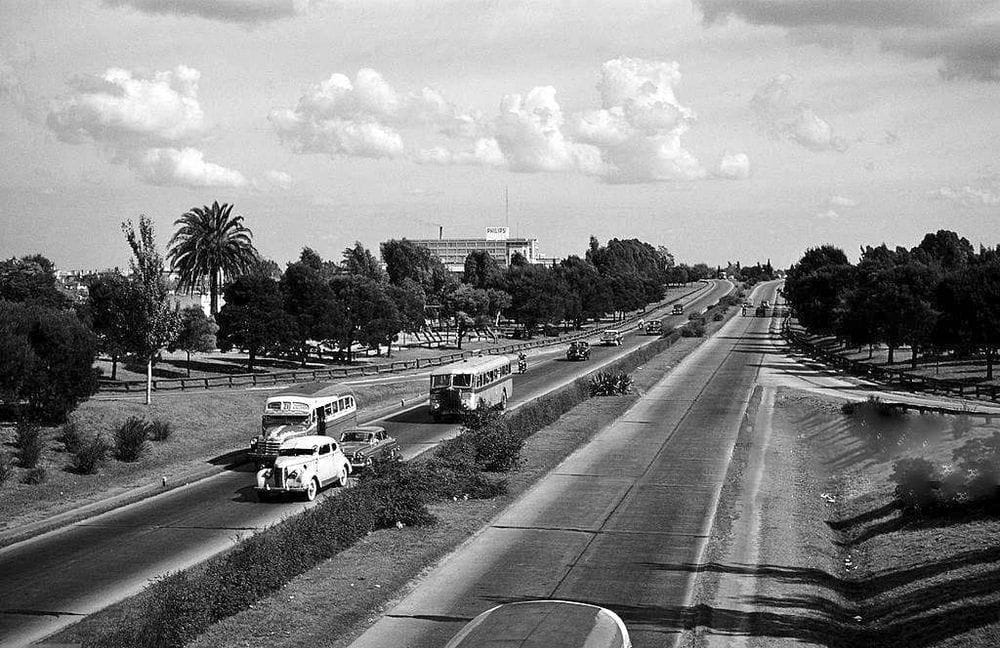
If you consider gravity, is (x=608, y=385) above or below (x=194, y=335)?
below

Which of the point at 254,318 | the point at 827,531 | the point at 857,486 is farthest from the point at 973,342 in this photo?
the point at 254,318

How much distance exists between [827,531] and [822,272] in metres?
98.5

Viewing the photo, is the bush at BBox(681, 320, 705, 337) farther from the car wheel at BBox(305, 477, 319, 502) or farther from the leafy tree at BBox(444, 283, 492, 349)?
the car wheel at BBox(305, 477, 319, 502)

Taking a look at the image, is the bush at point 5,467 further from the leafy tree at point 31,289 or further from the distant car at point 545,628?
the leafy tree at point 31,289

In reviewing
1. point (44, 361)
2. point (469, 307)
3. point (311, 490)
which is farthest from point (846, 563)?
point (469, 307)

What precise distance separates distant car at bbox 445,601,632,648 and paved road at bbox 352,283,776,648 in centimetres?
436

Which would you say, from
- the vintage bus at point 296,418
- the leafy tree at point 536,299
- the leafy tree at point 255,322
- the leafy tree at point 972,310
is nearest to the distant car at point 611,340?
the leafy tree at point 536,299

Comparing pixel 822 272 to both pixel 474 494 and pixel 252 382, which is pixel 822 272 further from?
pixel 474 494

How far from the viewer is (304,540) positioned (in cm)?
2167

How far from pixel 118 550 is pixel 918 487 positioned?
831 inches

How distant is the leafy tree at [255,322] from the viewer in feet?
242

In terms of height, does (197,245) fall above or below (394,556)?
above

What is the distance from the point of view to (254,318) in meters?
74.0

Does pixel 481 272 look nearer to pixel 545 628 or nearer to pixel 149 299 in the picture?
pixel 149 299
